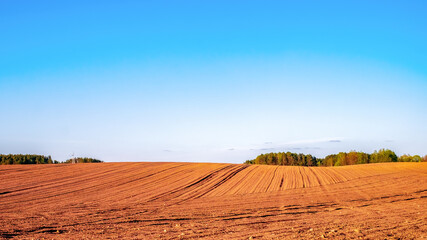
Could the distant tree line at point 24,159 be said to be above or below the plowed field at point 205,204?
above

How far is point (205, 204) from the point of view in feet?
74.5

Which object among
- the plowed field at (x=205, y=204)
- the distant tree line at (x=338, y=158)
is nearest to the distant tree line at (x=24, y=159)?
the plowed field at (x=205, y=204)

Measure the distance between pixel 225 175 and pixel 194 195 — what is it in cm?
1184

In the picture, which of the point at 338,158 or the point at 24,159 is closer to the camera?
the point at 24,159

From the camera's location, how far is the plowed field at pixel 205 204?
14.2m

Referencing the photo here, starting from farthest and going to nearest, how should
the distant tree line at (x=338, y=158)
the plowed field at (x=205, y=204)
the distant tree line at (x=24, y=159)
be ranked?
the distant tree line at (x=338, y=158)
the distant tree line at (x=24, y=159)
the plowed field at (x=205, y=204)

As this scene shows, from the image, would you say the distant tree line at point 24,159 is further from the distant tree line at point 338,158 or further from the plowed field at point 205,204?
the distant tree line at point 338,158

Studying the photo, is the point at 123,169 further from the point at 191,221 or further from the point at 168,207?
the point at 191,221

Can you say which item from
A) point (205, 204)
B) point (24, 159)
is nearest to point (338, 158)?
point (24, 159)

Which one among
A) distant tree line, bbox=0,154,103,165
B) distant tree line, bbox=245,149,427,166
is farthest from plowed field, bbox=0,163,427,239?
distant tree line, bbox=245,149,427,166

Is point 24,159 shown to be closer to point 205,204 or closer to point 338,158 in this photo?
point 205,204

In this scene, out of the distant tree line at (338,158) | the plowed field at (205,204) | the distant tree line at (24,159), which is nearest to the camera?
the plowed field at (205,204)

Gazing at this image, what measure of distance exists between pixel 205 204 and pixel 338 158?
97412mm

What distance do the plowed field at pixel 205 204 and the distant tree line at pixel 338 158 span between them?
54.7 metres
